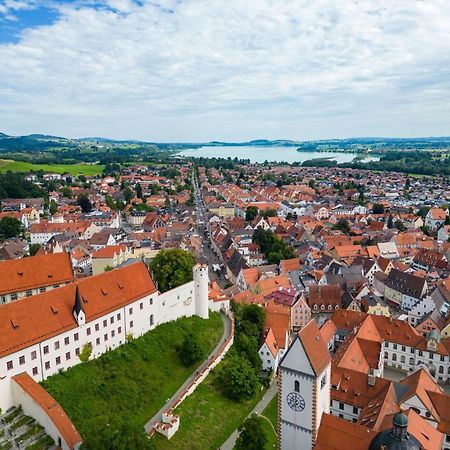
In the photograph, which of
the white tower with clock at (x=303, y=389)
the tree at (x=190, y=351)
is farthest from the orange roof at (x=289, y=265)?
the white tower with clock at (x=303, y=389)

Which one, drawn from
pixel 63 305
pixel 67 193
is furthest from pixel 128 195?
pixel 63 305

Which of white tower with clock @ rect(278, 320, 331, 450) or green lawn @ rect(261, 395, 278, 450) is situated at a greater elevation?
white tower with clock @ rect(278, 320, 331, 450)

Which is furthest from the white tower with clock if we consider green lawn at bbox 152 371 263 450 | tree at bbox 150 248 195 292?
tree at bbox 150 248 195 292

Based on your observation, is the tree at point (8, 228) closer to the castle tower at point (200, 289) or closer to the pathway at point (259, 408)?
the castle tower at point (200, 289)

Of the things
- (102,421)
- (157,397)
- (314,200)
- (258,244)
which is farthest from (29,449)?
(314,200)

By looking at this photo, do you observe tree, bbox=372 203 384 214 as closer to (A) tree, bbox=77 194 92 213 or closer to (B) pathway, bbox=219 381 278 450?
(A) tree, bbox=77 194 92 213
